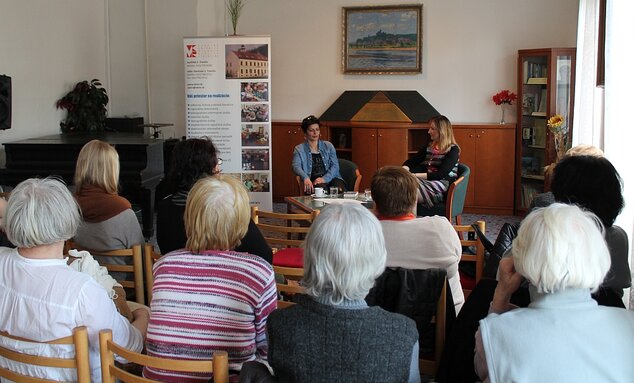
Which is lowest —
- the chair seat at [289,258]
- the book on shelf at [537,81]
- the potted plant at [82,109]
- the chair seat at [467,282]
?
the chair seat at [467,282]

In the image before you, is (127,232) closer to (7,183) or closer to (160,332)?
(160,332)

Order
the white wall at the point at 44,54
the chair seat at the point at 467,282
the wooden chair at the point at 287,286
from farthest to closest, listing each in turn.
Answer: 1. the white wall at the point at 44,54
2. the chair seat at the point at 467,282
3. the wooden chair at the point at 287,286

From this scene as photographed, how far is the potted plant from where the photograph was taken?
323 inches

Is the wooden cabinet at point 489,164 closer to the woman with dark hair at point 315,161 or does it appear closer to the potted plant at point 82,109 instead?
the woman with dark hair at point 315,161

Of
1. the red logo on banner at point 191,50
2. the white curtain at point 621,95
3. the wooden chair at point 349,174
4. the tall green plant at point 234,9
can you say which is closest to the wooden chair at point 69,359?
the white curtain at point 621,95

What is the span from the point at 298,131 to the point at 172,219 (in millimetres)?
5857

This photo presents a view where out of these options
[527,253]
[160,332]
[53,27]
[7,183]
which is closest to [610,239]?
[527,253]

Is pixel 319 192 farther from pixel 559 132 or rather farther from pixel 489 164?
pixel 489 164

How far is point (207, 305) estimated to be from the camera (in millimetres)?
2324

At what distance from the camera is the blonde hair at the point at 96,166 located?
375 centimetres

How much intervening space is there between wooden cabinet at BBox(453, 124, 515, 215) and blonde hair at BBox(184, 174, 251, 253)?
21.3 feet

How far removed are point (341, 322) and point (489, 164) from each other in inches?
281

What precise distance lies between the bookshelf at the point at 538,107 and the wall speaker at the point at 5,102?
566 cm

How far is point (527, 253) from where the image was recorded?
1.91m
